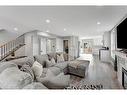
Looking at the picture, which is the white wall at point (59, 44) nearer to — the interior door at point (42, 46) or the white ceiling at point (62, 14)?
the interior door at point (42, 46)

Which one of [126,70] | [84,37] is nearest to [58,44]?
[84,37]

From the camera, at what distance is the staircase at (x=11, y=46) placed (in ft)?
17.9

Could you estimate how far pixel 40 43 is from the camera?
6777 mm

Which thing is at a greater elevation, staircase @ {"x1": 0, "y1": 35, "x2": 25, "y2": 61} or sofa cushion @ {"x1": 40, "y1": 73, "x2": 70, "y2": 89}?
staircase @ {"x1": 0, "y1": 35, "x2": 25, "y2": 61}

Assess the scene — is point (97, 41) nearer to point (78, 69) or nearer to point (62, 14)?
point (78, 69)

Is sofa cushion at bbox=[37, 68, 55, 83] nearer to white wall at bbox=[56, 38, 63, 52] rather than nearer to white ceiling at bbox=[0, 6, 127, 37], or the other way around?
white ceiling at bbox=[0, 6, 127, 37]

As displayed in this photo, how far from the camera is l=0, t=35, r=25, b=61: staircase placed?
5.44m

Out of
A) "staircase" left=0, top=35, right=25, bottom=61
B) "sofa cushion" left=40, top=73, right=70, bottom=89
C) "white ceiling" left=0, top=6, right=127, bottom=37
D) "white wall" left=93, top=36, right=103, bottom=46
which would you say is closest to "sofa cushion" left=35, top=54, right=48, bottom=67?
"white ceiling" left=0, top=6, right=127, bottom=37

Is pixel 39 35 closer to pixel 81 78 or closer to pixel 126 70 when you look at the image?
pixel 81 78

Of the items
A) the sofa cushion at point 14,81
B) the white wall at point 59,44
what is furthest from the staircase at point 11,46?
the sofa cushion at point 14,81

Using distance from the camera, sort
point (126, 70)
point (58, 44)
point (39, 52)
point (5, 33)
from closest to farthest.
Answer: point (126, 70), point (5, 33), point (39, 52), point (58, 44)

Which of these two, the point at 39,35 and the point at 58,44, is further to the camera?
the point at 58,44

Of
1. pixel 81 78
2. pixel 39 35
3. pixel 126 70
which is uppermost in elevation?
pixel 39 35
